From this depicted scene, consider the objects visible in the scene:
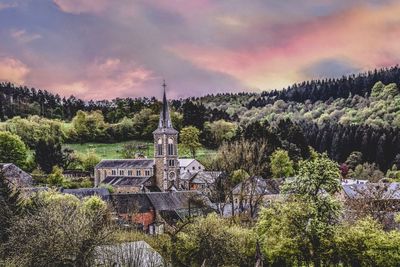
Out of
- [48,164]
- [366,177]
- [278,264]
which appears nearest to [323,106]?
[366,177]

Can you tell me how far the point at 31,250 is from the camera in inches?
1112

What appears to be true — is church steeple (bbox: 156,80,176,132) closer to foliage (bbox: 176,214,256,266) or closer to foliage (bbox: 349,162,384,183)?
foliage (bbox: 349,162,384,183)

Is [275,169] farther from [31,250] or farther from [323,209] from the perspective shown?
[31,250]

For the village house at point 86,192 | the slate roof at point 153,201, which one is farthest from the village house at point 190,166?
the village house at point 86,192

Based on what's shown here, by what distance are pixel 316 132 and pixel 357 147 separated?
509 inches

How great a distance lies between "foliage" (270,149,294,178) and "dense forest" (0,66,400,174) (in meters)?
9.33

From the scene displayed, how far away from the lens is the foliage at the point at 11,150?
94062 mm

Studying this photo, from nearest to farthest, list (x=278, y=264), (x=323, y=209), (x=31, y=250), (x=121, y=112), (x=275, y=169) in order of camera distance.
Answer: (x=31, y=250)
(x=323, y=209)
(x=278, y=264)
(x=275, y=169)
(x=121, y=112)

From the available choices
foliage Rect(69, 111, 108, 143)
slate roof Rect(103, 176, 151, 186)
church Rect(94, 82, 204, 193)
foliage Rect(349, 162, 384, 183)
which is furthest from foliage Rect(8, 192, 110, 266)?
foliage Rect(69, 111, 108, 143)

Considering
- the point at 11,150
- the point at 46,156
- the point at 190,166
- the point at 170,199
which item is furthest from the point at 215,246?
the point at 11,150

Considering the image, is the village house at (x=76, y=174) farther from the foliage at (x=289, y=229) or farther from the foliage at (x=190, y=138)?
the foliage at (x=289, y=229)

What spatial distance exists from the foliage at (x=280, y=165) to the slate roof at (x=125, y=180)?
67.6 ft

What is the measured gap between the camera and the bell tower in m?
88.1

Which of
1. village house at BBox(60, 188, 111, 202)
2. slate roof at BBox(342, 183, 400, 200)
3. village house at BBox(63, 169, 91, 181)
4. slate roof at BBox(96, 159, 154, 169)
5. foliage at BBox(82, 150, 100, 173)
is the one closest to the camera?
slate roof at BBox(342, 183, 400, 200)
